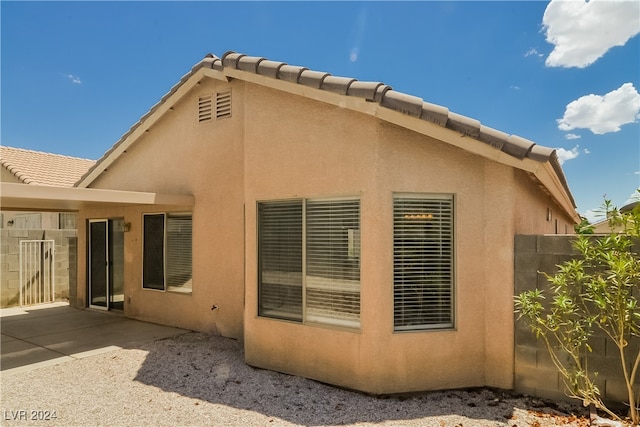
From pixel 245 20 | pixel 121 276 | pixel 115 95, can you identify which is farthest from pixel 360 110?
pixel 115 95

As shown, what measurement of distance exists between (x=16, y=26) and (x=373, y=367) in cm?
1414

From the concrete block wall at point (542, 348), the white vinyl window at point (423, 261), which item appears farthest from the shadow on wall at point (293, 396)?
the white vinyl window at point (423, 261)

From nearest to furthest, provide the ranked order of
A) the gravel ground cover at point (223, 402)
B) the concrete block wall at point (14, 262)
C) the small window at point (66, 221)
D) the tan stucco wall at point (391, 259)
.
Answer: the gravel ground cover at point (223, 402)
the tan stucco wall at point (391, 259)
the concrete block wall at point (14, 262)
the small window at point (66, 221)

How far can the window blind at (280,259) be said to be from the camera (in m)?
7.05

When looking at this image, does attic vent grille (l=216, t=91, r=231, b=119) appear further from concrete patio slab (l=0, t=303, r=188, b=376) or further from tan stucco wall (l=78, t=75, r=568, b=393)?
concrete patio slab (l=0, t=303, r=188, b=376)

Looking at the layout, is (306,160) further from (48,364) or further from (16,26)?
(16,26)

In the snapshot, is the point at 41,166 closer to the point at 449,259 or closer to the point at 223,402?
the point at 223,402

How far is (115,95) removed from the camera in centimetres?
1634

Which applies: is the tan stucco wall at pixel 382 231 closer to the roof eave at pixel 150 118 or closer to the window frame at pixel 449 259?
the window frame at pixel 449 259

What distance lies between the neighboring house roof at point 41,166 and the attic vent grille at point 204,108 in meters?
8.89

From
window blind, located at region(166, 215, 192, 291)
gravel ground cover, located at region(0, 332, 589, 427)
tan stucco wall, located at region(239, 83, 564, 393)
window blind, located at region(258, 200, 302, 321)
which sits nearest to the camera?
gravel ground cover, located at region(0, 332, 589, 427)

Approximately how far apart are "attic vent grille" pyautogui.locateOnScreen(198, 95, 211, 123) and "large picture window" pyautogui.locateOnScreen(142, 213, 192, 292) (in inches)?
115

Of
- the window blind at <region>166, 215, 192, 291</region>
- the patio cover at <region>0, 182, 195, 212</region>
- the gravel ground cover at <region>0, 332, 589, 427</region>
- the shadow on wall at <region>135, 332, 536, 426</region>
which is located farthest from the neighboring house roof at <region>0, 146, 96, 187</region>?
the shadow on wall at <region>135, 332, 536, 426</region>

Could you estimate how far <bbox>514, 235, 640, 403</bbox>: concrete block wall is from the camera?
5.60m
